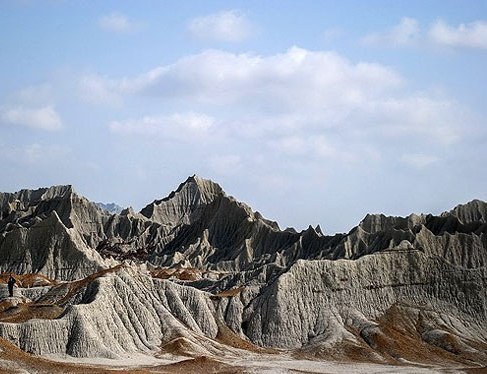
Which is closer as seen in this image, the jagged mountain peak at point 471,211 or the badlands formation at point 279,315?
the badlands formation at point 279,315

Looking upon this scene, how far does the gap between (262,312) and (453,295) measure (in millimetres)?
23397

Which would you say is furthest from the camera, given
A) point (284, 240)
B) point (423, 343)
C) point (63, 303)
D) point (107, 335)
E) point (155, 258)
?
point (155, 258)

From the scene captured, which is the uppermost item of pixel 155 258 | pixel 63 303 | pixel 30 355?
pixel 155 258

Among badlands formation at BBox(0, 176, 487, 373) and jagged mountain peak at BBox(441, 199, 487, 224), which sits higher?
jagged mountain peak at BBox(441, 199, 487, 224)

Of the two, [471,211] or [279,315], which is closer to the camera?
[279,315]

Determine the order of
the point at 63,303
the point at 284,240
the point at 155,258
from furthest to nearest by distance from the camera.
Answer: the point at 155,258 → the point at 284,240 → the point at 63,303

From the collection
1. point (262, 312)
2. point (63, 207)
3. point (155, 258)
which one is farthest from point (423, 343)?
point (63, 207)

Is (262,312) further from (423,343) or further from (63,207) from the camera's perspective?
(63,207)

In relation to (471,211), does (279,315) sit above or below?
below

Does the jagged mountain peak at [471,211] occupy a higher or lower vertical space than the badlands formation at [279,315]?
higher

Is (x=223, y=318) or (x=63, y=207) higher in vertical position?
(x=63, y=207)

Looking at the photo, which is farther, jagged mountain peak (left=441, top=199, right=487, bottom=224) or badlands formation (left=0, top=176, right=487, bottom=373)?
jagged mountain peak (left=441, top=199, right=487, bottom=224)

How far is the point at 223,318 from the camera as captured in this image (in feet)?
320

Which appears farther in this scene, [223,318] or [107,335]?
[223,318]
